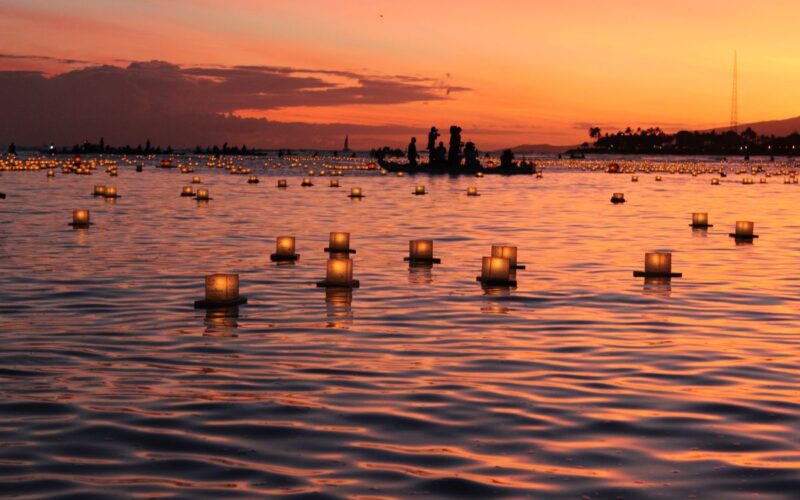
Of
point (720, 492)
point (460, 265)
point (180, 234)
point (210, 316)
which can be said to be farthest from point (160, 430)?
point (180, 234)

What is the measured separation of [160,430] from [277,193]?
52661 mm

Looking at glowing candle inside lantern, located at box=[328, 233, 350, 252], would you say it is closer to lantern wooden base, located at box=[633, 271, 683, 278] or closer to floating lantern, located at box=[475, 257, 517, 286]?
floating lantern, located at box=[475, 257, 517, 286]

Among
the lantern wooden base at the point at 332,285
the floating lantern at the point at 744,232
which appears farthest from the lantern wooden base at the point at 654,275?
the floating lantern at the point at 744,232

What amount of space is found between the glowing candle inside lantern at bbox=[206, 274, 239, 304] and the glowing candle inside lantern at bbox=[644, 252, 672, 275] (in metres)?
8.45

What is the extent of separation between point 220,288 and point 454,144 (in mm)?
96435

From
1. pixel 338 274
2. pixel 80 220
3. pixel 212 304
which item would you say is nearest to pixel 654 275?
pixel 338 274

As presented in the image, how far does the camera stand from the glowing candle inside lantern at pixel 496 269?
67.0 feet

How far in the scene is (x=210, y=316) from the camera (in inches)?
634

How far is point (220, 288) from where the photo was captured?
55.2 feet

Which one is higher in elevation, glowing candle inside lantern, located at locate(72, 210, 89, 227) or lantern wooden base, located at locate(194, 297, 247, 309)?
glowing candle inside lantern, located at locate(72, 210, 89, 227)

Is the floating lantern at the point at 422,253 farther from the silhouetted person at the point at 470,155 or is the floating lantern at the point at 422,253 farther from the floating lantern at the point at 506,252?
the silhouetted person at the point at 470,155

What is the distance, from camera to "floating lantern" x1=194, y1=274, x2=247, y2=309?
16.8 m

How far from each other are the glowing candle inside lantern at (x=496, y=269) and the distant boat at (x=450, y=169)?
85853 mm

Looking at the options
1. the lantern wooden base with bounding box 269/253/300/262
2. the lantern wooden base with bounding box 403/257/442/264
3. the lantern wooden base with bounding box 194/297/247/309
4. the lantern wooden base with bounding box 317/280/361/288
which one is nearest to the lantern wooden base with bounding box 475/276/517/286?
the lantern wooden base with bounding box 317/280/361/288
